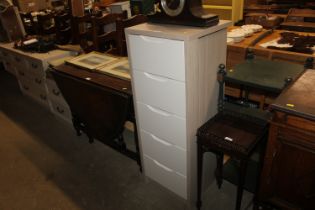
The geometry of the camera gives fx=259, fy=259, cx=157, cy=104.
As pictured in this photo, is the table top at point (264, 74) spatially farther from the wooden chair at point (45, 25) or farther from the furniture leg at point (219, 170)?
the wooden chair at point (45, 25)

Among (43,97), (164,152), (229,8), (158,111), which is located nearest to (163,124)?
(158,111)

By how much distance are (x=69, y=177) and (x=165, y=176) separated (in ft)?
2.81

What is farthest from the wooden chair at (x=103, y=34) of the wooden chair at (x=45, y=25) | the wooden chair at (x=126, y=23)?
the wooden chair at (x=45, y=25)

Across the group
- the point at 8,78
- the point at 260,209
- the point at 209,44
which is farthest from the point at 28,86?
the point at 260,209

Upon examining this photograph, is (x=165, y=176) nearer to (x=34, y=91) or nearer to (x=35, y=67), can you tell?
(x=35, y=67)

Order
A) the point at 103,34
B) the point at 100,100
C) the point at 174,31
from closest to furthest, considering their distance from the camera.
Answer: the point at 174,31 → the point at 100,100 → the point at 103,34

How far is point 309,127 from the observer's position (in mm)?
1071

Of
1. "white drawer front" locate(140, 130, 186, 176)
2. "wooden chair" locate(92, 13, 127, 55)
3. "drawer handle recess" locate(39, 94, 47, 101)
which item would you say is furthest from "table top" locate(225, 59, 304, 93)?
"drawer handle recess" locate(39, 94, 47, 101)

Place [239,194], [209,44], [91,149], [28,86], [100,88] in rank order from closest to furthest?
[209,44], [239,194], [100,88], [91,149], [28,86]

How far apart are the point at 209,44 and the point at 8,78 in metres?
3.91

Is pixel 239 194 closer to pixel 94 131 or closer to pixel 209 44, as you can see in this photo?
pixel 209 44

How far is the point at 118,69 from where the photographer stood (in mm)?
2105

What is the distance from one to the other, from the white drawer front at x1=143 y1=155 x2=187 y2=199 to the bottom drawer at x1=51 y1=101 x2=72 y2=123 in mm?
1180

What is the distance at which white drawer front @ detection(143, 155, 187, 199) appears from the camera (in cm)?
171
